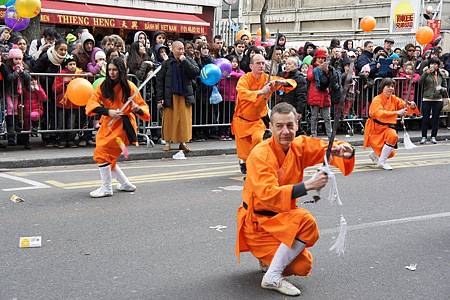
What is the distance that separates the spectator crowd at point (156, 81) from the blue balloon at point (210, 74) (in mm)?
219

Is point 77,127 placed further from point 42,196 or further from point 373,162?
point 373,162

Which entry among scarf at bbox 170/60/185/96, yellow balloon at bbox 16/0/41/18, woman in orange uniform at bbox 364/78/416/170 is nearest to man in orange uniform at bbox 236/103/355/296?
woman in orange uniform at bbox 364/78/416/170

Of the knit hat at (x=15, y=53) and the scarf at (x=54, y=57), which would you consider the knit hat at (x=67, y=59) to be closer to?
the scarf at (x=54, y=57)

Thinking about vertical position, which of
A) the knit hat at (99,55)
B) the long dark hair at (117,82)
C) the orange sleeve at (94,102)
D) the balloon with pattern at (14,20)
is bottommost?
the orange sleeve at (94,102)

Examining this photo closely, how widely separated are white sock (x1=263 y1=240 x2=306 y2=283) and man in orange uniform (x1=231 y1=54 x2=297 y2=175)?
4187 mm

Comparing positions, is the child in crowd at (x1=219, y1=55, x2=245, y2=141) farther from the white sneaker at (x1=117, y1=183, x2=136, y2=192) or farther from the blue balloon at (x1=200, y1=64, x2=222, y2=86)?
the white sneaker at (x1=117, y1=183, x2=136, y2=192)

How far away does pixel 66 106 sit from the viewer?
1178 cm

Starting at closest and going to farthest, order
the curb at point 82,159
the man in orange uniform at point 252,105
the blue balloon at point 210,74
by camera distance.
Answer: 1. the man in orange uniform at point 252,105
2. the curb at point 82,159
3. the blue balloon at point 210,74

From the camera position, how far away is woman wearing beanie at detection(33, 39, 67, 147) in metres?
11.6

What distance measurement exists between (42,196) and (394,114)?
567 centimetres

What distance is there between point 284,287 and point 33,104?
7.84 metres

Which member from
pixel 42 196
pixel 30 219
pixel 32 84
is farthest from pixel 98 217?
pixel 32 84

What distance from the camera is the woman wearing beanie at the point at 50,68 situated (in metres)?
11.6

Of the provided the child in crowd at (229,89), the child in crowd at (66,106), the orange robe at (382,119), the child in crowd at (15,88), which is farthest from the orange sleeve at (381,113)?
the child in crowd at (15,88)
